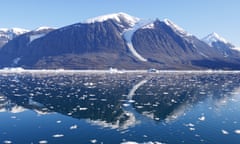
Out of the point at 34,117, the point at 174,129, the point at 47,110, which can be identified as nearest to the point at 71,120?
the point at 34,117

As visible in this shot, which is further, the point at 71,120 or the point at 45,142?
the point at 71,120

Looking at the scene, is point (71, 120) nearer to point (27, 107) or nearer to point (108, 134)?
point (108, 134)

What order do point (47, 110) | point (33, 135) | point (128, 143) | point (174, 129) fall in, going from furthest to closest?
point (47, 110) < point (174, 129) < point (33, 135) < point (128, 143)

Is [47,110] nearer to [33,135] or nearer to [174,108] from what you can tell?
[33,135]

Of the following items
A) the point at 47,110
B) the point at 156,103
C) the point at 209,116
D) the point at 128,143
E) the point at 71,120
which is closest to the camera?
the point at 128,143

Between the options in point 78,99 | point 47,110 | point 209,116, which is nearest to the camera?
point 209,116

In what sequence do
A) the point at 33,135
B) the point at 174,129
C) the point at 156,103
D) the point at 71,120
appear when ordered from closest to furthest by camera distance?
the point at 33,135 < the point at 174,129 < the point at 71,120 < the point at 156,103

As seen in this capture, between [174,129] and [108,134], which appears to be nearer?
[108,134]

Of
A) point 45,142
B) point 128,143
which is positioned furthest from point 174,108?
point 45,142
